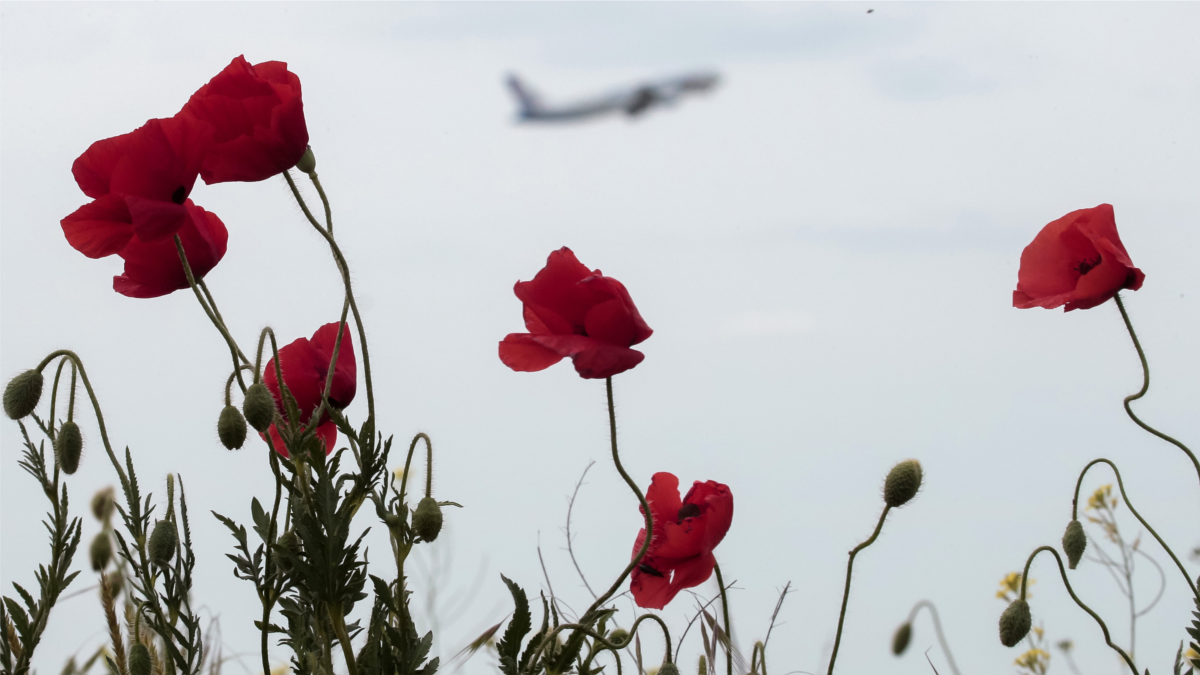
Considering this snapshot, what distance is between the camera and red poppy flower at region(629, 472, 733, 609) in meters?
1.14

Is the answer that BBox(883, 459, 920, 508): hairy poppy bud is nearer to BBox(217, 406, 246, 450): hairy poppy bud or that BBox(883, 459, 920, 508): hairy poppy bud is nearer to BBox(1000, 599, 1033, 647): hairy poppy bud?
BBox(1000, 599, 1033, 647): hairy poppy bud

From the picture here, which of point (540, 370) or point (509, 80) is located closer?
point (540, 370)

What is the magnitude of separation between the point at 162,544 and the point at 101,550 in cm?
42

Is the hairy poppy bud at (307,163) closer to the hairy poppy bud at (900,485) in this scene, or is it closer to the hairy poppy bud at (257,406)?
the hairy poppy bud at (257,406)

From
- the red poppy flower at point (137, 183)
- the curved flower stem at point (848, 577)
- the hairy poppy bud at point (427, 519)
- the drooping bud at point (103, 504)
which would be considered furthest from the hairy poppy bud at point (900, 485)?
the drooping bud at point (103, 504)

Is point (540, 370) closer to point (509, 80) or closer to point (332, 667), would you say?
point (332, 667)

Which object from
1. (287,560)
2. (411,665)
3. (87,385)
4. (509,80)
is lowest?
(411,665)

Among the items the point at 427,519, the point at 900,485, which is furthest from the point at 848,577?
the point at 427,519

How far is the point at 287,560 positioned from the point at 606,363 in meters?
0.35

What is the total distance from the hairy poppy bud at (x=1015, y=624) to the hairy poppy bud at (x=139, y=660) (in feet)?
2.97

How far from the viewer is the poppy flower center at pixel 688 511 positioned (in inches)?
45.0

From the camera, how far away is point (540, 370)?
101 centimetres

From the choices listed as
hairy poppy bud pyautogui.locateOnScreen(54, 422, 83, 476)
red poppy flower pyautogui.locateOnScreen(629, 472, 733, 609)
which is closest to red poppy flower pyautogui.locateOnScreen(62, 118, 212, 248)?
hairy poppy bud pyautogui.locateOnScreen(54, 422, 83, 476)

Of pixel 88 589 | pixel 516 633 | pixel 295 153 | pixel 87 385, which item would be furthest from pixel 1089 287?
pixel 88 589
